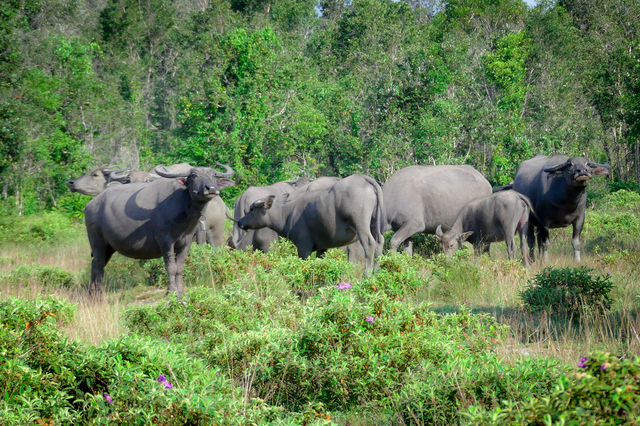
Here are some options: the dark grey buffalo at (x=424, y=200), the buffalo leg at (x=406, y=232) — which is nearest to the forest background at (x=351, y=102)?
the dark grey buffalo at (x=424, y=200)

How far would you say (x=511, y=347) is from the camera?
6.14 meters

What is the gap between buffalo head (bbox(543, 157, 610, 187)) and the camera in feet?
40.4

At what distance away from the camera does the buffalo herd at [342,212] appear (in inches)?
417

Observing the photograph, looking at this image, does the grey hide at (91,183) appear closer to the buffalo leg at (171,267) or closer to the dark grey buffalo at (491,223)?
the buffalo leg at (171,267)

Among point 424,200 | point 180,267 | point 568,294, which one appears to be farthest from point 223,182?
point 568,294

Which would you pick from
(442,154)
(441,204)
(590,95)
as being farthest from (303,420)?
(590,95)

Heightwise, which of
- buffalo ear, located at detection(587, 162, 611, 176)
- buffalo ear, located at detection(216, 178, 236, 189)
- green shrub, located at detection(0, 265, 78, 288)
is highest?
buffalo ear, located at detection(216, 178, 236, 189)

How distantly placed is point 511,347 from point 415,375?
5.81ft

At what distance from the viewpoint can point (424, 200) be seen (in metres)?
14.4

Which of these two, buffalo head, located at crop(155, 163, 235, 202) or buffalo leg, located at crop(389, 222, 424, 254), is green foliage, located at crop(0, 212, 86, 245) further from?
buffalo head, located at crop(155, 163, 235, 202)

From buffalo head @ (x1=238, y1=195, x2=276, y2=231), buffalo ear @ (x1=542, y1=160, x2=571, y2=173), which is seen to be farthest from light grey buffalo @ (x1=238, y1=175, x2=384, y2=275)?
buffalo ear @ (x1=542, y1=160, x2=571, y2=173)

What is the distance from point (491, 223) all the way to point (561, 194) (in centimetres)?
151

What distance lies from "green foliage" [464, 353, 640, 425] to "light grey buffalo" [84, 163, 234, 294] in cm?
751

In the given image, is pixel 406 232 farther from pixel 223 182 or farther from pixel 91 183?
pixel 91 183
